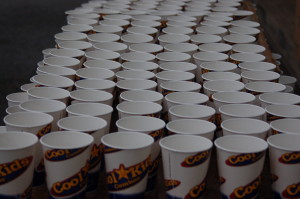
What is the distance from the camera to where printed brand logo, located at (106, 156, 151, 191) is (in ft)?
4.74

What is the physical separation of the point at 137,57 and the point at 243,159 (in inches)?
42.2

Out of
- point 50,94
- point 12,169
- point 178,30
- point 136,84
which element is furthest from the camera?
point 178,30

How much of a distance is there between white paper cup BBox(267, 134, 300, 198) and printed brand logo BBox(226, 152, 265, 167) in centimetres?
7

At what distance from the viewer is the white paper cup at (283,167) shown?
1.45m

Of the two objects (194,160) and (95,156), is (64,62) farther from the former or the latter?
(194,160)

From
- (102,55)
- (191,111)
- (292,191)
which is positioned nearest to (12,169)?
(191,111)

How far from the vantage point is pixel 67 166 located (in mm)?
1431

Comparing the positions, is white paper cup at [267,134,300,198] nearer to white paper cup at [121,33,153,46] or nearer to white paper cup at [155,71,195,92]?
white paper cup at [155,71,195,92]

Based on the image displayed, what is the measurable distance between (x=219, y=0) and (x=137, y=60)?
166cm

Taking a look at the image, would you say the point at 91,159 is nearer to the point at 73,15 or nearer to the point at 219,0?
the point at 73,15

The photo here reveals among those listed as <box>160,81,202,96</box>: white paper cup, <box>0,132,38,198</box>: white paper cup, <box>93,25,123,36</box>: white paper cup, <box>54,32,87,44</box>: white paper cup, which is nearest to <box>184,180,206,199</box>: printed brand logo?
<box>0,132,38,198</box>: white paper cup

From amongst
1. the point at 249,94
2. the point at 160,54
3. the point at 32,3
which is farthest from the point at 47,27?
the point at 249,94

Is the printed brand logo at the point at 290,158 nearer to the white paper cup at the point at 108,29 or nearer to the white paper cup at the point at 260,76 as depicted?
the white paper cup at the point at 260,76

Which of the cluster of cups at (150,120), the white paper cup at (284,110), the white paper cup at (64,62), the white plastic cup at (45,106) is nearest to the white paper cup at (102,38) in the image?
the cluster of cups at (150,120)
